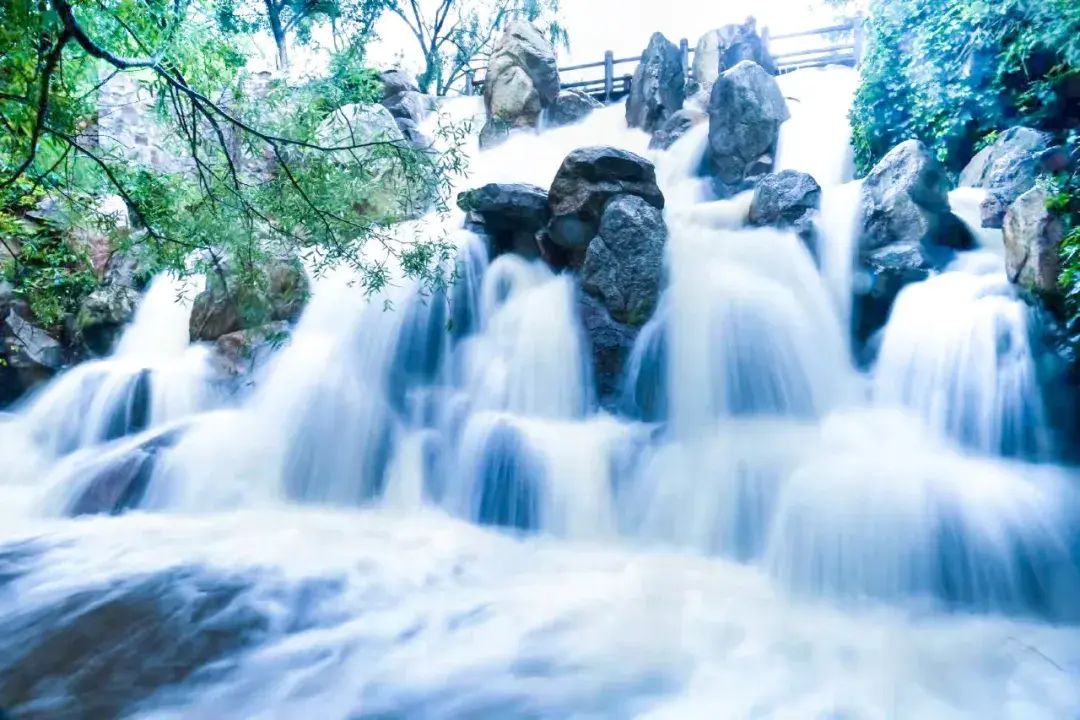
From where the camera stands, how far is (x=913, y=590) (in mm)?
3977

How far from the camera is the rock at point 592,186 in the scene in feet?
23.9

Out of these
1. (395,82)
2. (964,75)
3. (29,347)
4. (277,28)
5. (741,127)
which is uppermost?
(277,28)

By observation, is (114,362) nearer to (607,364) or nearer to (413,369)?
(413,369)

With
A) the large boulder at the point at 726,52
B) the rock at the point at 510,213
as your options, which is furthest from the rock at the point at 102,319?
the large boulder at the point at 726,52

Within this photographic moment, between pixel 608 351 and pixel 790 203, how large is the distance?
310 cm

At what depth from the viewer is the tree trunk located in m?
15.9

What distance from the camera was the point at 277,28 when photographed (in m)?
16.5

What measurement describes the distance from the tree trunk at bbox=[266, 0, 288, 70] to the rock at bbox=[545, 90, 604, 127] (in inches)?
276

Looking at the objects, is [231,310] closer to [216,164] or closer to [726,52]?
[216,164]

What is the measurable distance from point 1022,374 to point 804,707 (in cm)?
375

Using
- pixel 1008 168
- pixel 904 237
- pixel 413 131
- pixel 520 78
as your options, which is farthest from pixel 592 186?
pixel 520 78

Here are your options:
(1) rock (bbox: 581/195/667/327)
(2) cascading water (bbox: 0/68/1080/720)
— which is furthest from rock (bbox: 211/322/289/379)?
(1) rock (bbox: 581/195/667/327)

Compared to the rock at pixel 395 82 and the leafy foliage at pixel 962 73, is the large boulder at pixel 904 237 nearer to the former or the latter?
the leafy foliage at pixel 962 73

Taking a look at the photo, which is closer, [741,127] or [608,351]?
[608,351]
